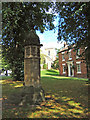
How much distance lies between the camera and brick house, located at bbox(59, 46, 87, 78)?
24.2m

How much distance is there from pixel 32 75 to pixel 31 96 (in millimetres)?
1090

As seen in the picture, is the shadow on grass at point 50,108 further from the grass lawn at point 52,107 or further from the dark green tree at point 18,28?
the dark green tree at point 18,28

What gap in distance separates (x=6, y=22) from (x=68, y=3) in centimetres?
751

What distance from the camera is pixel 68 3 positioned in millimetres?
8531

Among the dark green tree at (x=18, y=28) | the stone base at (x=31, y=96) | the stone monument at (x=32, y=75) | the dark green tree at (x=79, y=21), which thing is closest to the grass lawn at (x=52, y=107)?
the stone base at (x=31, y=96)

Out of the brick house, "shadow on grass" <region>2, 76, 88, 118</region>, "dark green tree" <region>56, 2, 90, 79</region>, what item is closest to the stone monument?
"shadow on grass" <region>2, 76, 88, 118</region>

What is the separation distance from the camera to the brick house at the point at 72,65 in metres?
24.2

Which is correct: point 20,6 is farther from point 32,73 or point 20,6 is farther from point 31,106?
point 31,106

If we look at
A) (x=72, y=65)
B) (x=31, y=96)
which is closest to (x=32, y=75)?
(x=31, y=96)

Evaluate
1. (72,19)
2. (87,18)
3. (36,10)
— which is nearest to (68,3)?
(72,19)

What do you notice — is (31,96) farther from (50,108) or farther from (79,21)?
(79,21)

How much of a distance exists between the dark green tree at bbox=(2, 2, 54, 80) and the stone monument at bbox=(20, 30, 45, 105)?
22.1 feet

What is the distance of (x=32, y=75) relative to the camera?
218 inches

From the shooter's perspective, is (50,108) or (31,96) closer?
(50,108)
